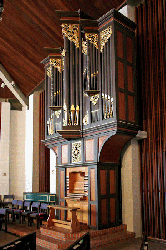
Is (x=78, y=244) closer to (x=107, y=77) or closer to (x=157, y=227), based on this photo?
(x=157, y=227)

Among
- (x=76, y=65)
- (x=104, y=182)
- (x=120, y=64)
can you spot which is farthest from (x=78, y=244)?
(x=76, y=65)

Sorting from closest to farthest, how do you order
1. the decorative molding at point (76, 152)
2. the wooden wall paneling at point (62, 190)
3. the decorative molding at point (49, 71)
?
the decorative molding at point (76, 152)
the wooden wall paneling at point (62, 190)
the decorative molding at point (49, 71)

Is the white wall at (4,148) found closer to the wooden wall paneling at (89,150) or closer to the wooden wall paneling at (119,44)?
the wooden wall paneling at (89,150)

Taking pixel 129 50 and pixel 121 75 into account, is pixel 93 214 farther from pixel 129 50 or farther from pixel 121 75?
pixel 129 50

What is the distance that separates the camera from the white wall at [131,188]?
7285 millimetres

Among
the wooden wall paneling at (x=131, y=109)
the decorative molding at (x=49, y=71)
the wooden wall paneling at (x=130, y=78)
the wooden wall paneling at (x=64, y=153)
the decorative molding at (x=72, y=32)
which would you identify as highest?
the decorative molding at (x=72, y=32)

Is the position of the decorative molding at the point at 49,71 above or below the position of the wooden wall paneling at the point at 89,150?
above

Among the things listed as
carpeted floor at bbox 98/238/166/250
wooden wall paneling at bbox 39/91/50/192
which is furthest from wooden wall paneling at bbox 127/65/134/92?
wooden wall paneling at bbox 39/91/50/192

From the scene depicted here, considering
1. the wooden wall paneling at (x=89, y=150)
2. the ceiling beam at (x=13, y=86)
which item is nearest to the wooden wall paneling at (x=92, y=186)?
the wooden wall paneling at (x=89, y=150)

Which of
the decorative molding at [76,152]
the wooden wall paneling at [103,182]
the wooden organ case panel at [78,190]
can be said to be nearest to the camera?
the wooden wall paneling at [103,182]

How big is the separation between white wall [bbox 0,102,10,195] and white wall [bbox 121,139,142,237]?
23.8 ft

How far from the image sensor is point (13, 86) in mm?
13070

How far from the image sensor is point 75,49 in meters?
7.91

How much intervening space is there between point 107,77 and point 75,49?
4.92 ft
